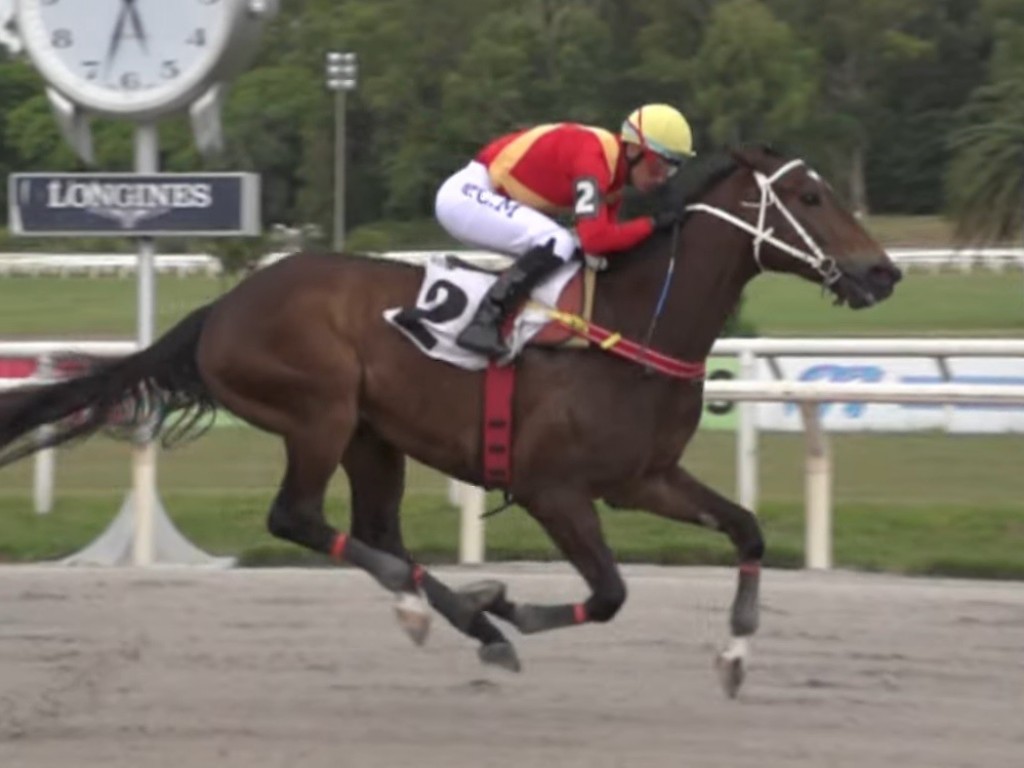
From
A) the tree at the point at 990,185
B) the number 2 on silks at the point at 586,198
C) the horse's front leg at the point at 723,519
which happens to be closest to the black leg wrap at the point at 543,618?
the horse's front leg at the point at 723,519

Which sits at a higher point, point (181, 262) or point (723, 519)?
point (723, 519)

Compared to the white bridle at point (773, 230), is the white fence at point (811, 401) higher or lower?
lower

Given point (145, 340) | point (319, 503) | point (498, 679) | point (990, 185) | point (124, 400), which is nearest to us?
point (319, 503)

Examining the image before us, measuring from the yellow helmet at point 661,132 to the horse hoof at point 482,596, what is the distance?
1231 millimetres

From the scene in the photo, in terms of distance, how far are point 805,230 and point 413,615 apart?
1445 millimetres

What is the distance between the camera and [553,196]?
589 cm

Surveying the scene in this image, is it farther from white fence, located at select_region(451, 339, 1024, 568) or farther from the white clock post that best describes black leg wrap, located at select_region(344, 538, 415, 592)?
the white clock post

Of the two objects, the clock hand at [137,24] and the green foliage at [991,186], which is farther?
the green foliage at [991,186]

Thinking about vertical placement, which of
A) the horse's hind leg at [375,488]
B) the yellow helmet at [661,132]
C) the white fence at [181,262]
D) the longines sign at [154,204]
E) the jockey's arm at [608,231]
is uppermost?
the yellow helmet at [661,132]

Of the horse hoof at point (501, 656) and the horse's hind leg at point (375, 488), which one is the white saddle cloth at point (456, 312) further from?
the horse hoof at point (501, 656)

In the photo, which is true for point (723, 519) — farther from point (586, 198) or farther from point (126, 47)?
point (126, 47)

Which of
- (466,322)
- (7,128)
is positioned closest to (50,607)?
(466,322)

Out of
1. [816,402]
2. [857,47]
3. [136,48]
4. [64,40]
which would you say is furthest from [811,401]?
[857,47]

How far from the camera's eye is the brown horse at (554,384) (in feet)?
18.4
